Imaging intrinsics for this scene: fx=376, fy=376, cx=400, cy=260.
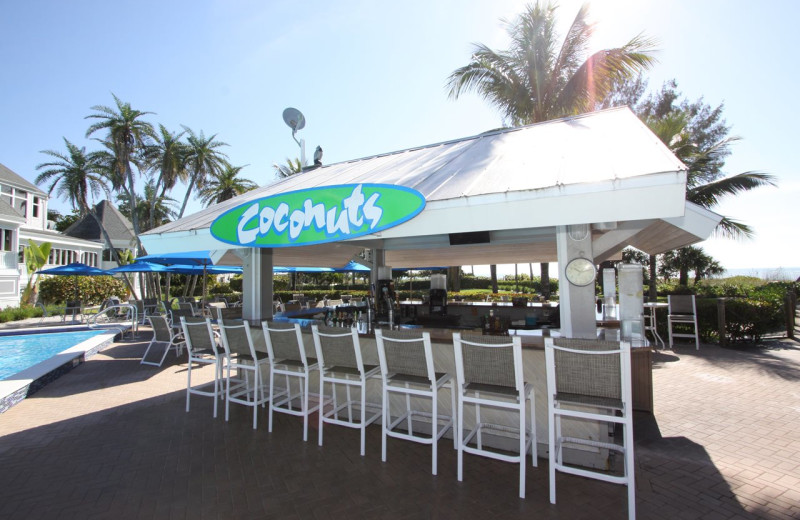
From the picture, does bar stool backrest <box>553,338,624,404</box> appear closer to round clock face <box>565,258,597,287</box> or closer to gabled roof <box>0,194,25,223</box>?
round clock face <box>565,258,597,287</box>

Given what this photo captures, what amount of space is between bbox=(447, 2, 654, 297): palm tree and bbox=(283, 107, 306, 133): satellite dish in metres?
6.47

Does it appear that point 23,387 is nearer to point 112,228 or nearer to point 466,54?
point 466,54

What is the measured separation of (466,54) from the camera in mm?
12289

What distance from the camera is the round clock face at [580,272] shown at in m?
3.64

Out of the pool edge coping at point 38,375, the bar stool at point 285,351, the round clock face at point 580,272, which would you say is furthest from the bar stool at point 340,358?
the pool edge coping at point 38,375

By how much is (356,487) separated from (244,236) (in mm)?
2842

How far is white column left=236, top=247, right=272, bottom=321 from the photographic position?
5.69m

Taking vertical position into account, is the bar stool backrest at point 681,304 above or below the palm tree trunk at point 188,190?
below

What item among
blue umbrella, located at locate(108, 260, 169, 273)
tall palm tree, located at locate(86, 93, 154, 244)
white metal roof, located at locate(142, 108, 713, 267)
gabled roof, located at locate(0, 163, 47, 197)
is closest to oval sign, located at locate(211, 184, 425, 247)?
white metal roof, located at locate(142, 108, 713, 267)

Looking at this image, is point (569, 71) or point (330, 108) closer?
point (330, 108)

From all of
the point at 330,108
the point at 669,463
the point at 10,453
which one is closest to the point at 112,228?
the point at 330,108

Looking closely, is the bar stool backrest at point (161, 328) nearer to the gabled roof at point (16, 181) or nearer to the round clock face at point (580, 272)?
the round clock face at point (580, 272)

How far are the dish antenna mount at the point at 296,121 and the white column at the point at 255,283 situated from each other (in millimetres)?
2897

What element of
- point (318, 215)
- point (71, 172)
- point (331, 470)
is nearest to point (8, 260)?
point (71, 172)
